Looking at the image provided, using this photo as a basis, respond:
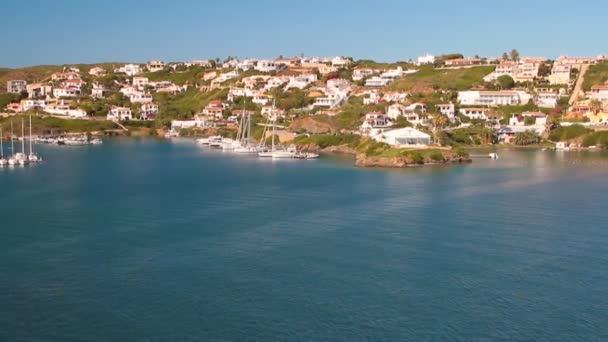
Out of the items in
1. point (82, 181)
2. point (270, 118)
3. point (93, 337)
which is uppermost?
point (270, 118)

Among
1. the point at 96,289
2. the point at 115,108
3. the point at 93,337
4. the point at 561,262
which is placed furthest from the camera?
the point at 115,108

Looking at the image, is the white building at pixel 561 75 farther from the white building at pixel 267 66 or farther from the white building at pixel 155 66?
the white building at pixel 155 66

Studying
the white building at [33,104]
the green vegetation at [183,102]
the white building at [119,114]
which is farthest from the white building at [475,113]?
the white building at [33,104]

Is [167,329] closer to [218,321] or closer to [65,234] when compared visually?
[218,321]

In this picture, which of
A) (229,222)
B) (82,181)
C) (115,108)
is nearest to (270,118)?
(115,108)

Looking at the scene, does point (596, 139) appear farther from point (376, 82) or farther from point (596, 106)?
point (376, 82)

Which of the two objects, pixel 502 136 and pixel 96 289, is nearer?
pixel 96 289

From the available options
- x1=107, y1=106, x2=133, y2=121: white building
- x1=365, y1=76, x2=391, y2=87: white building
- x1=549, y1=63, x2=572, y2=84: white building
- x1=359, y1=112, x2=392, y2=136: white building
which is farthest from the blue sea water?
x1=365, y1=76, x2=391, y2=87: white building
